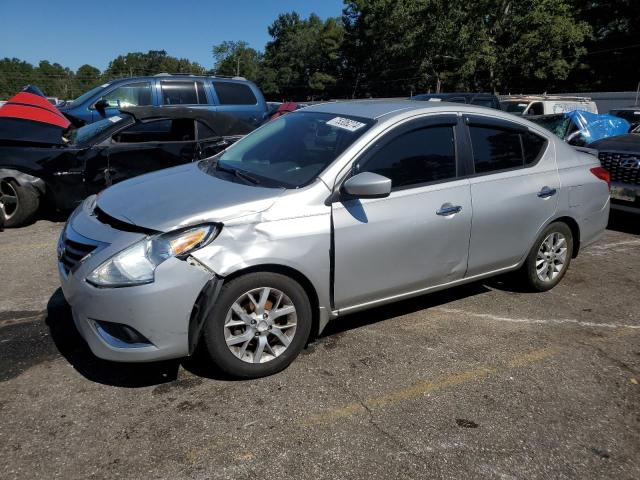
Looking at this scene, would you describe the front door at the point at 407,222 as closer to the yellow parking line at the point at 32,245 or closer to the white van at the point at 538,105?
the yellow parking line at the point at 32,245

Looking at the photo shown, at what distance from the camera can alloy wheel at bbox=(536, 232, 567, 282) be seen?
4.60 metres

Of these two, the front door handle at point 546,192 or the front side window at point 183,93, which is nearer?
the front door handle at point 546,192

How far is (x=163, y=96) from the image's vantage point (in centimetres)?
953

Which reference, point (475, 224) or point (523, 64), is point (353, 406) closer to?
point (475, 224)

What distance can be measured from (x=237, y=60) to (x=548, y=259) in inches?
4451

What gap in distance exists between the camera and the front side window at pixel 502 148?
4059mm

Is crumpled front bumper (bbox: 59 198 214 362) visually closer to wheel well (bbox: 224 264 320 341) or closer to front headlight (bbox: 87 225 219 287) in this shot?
front headlight (bbox: 87 225 219 287)

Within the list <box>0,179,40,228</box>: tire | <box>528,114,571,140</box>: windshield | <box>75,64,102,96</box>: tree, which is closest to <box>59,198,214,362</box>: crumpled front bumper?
<box>0,179,40,228</box>: tire

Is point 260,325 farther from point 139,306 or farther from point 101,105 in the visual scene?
point 101,105

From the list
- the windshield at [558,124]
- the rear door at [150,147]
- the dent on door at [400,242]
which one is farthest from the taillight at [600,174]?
the windshield at [558,124]

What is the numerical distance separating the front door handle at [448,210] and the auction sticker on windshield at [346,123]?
2.63 feet

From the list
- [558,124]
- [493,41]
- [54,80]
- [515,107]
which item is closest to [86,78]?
[54,80]

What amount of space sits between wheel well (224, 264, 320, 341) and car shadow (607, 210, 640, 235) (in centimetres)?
569

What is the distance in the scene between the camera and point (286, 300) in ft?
10.3
